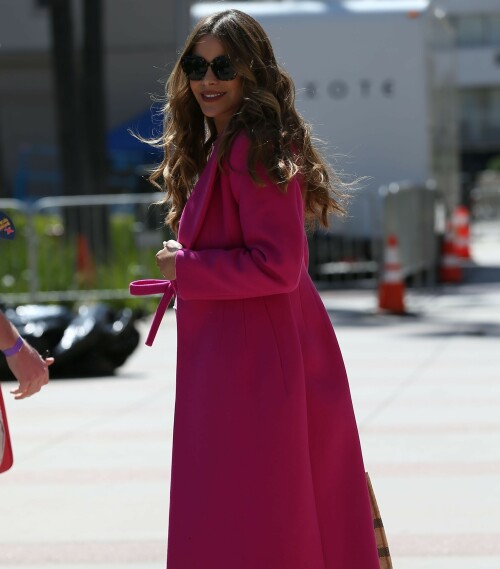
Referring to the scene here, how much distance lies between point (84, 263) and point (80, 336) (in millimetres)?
4253

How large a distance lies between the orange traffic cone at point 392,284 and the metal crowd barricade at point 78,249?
224 cm

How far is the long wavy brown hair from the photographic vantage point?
3547 millimetres

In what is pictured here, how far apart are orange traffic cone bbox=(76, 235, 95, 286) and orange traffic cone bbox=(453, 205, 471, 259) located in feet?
24.9

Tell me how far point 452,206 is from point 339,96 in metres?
3.47

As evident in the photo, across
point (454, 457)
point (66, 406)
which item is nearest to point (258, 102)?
point (454, 457)

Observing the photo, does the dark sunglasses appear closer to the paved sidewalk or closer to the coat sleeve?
the coat sleeve

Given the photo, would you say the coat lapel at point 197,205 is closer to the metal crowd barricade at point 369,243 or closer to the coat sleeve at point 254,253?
the coat sleeve at point 254,253

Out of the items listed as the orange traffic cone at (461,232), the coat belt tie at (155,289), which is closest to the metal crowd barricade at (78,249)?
the orange traffic cone at (461,232)

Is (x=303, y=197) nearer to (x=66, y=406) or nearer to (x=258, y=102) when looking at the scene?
(x=258, y=102)

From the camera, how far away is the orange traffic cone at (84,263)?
45.4 ft

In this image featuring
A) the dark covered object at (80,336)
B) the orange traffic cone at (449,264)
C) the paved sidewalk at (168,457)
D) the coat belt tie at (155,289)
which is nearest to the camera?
the coat belt tie at (155,289)

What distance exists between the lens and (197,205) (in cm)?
361

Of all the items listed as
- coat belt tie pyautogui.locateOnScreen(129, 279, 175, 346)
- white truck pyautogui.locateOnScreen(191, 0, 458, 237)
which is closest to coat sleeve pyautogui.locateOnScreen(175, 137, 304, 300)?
coat belt tie pyautogui.locateOnScreen(129, 279, 175, 346)

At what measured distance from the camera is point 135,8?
29.9 meters
